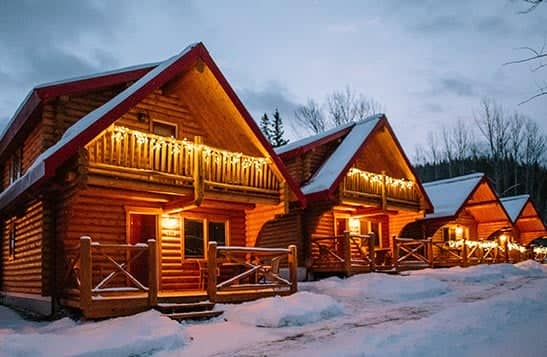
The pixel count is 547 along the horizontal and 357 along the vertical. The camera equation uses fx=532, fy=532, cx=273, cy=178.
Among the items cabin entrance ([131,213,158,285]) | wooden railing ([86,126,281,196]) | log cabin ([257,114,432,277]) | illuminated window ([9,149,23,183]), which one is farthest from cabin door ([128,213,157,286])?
log cabin ([257,114,432,277])

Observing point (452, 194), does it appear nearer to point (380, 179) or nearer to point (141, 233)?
point (380, 179)

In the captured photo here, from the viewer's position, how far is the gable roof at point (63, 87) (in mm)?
12477

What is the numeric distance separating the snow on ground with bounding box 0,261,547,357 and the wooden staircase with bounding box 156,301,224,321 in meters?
0.21

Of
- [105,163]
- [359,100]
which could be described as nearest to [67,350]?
[105,163]

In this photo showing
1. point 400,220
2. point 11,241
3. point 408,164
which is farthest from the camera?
point 400,220

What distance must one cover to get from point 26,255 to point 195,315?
603cm

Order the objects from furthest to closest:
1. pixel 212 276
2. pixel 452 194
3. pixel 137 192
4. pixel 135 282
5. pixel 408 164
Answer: pixel 452 194 < pixel 408 164 < pixel 137 192 < pixel 212 276 < pixel 135 282

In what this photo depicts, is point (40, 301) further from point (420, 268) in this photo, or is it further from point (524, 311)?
point (420, 268)

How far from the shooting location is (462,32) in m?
8.06

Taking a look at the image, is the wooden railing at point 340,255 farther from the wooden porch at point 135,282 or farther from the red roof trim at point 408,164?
the red roof trim at point 408,164

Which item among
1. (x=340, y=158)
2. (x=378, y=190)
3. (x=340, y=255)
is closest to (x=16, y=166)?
(x=340, y=158)

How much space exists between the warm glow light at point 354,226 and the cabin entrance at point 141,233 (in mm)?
9884

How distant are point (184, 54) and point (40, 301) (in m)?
7.03

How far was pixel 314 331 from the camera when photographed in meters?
10.1
